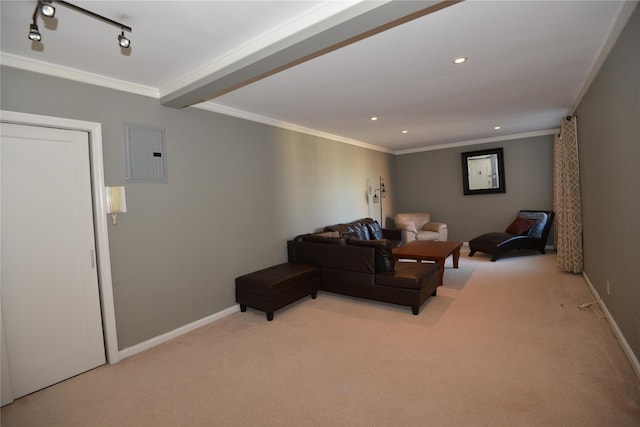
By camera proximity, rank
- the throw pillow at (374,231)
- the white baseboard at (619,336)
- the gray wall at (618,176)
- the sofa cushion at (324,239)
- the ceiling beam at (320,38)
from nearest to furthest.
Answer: the ceiling beam at (320,38)
the gray wall at (618,176)
the white baseboard at (619,336)
the sofa cushion at (324,239)
the throw pillow at (374,231)

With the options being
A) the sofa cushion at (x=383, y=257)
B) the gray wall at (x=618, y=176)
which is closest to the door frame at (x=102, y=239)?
the sofa cushion at (x=383, y=257)

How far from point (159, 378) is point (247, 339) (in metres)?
0.81

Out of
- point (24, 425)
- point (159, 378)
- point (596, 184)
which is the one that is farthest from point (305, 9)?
point (596, 184)

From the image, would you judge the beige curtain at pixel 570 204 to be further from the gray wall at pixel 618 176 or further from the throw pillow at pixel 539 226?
the throw pillow at pixel 539 226

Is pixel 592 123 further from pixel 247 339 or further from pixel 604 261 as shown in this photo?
pixel 247 339

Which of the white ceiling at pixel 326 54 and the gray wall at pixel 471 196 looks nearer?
the white ceiling at pixel 326 54

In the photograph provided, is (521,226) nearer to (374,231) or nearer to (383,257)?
(374,231)

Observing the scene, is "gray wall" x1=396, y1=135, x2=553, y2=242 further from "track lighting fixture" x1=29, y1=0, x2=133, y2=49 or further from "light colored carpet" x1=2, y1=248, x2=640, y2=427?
"track lighting fixture" x1=29, y1=0, x2=133, y2=49

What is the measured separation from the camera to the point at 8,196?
2293mm

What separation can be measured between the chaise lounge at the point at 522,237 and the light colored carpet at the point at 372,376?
2.21 metres

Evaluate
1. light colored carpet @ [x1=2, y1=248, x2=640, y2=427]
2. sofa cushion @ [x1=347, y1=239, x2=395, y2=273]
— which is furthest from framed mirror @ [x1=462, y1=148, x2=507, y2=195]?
sofa cushion @ [x1=347, y1=239, x2=395, y2=273]

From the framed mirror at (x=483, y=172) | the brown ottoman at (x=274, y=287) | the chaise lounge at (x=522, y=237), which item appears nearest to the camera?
the brown ottoman at (x=274, y=287)

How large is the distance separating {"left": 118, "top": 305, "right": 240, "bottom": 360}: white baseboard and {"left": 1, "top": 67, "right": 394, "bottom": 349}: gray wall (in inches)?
1.8

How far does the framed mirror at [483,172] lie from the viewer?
681cm
